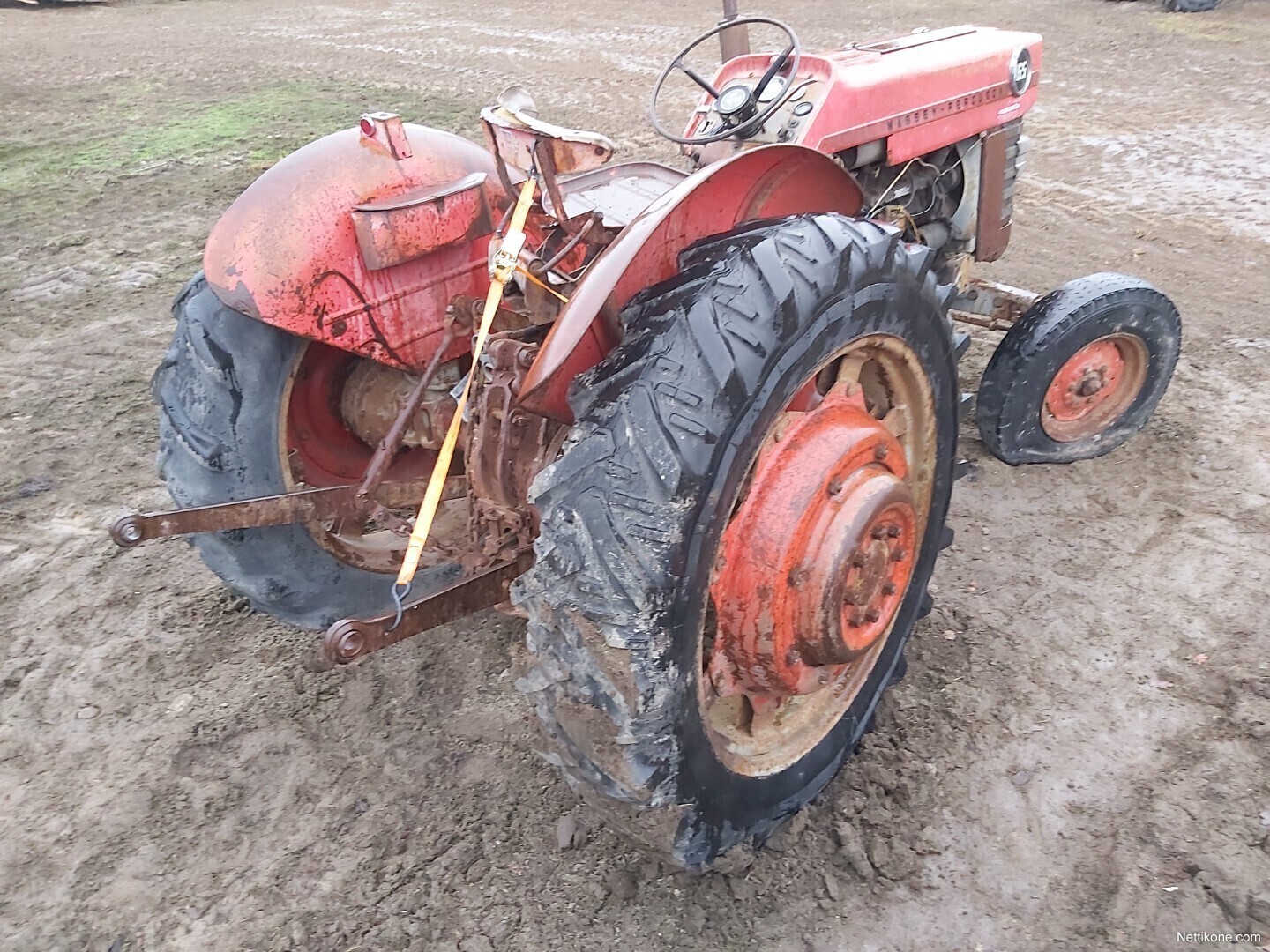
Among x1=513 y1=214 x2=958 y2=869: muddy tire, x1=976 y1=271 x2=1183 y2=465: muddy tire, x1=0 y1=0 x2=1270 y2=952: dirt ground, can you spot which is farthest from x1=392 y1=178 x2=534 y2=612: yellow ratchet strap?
x1=976 y1=271 x2=1183 y2=465: muddy tire

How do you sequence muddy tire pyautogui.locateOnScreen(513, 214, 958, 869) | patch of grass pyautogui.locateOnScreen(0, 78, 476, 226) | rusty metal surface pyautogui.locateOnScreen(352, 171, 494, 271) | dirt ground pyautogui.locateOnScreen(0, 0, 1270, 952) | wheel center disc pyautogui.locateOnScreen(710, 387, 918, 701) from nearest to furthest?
muddy tire pyautogui.locateOnScreen(513, 214, 958, 869) → wheel center disc pyautogui.locateOnScreen(710, 387, 918, 701) → dirt ground pyautogui.locateOnScreen(0, 0, 1270, 952) → rusty metal surface pyautogui.locateOnScreen(352, 171, 494, 271) → patch of grass pyautogui.locateOnScreen(0, 78, 476, 226)

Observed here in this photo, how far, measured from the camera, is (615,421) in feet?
4.91

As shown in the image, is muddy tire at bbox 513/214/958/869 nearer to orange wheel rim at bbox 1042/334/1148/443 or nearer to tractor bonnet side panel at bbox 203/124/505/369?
tractor bonnet side panel at bbox 203/124/505/369

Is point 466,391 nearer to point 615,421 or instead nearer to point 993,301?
point 615,421

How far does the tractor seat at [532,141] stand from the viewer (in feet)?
6.49

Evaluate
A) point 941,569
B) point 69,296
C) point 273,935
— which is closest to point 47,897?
point 273,935

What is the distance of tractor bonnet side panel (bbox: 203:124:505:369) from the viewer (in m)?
2.10

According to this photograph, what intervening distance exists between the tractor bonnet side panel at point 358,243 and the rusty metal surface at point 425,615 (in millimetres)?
668

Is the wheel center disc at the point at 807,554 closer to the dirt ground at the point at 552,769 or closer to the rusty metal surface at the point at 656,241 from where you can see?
the rusty metal surface at the point at 656,241

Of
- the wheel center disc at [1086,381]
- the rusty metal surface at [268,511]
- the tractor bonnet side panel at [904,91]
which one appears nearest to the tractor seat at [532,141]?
the rusty metal surface at [268,511]

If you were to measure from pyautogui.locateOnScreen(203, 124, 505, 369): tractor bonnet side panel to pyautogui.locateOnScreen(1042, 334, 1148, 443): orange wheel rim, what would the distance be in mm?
2227

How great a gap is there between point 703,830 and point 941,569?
1548 mm

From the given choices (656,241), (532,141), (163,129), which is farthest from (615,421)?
(163,129)

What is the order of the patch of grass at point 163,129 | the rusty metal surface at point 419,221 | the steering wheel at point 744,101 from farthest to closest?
the patch of grass at point 163,129 < the steering wheel at point 744,101 < the rusty metal surface at point 419,221
